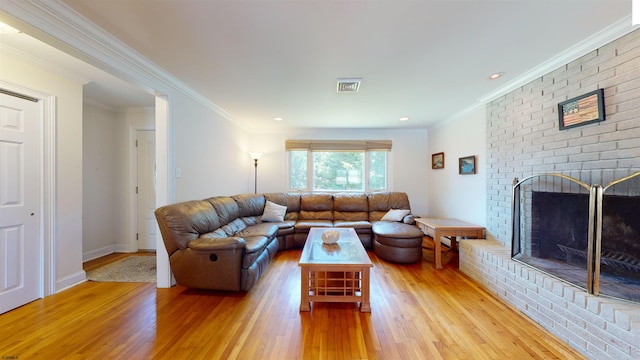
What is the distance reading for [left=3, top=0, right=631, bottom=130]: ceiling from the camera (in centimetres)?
143

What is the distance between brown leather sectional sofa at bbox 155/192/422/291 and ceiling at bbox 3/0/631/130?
1558 mm

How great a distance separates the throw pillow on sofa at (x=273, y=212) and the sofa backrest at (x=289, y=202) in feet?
0.48

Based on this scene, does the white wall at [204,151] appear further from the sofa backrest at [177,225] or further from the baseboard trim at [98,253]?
the baseboard trim at [98,253]

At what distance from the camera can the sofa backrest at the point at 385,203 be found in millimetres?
4375

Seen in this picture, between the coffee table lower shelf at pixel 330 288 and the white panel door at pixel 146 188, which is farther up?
the white panel door at pixel 146 188

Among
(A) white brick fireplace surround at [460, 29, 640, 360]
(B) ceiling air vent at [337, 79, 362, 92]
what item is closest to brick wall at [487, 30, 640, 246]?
(A) white brick fireplace surround at [460, 29, 640, 360]

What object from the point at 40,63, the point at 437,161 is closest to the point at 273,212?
the point at 40,63

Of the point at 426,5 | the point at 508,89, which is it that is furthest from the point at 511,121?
the point at 426,5

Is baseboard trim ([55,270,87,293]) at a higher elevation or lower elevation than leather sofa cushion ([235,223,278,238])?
lower

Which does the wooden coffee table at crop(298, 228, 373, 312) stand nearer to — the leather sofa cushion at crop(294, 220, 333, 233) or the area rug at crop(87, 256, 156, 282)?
the leather sofa cushion at crop(294, 220, 333, 233)

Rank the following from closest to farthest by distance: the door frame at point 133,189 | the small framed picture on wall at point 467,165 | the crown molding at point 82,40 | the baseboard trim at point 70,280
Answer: the crown molding at point 82,40 → the baseboard trim at point 70,280 → the small framed picture on wall at point 467,165 → the door frame at point 133,189

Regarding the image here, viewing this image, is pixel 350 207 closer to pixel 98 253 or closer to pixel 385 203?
pixel 385 203

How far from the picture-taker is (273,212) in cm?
414

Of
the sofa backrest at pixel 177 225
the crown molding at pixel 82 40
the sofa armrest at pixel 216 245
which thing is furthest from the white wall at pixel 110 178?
the sofa armrest at pixel 216 245
